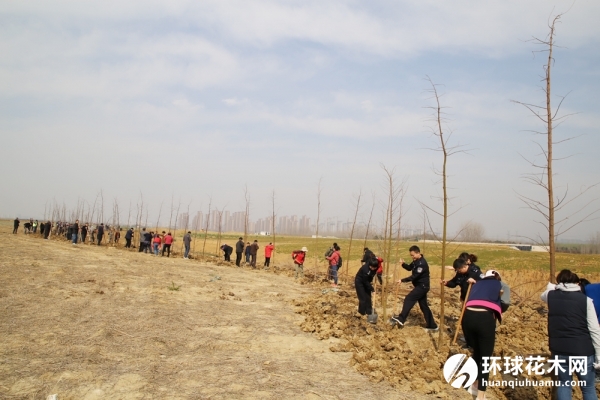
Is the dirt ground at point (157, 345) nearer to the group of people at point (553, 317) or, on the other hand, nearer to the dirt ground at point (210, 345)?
the dirt ground at point (210, 345)

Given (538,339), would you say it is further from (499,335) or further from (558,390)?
(558,390)

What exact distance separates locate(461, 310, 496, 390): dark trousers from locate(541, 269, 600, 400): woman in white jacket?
0.89 meters

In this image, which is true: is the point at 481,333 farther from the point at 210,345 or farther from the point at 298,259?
the point at 298,259

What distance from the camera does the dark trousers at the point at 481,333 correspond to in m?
5.36

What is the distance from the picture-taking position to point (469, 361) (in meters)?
5.66

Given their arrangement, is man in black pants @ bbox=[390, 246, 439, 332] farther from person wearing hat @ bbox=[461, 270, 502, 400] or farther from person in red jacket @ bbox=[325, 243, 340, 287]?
person in red jacket @ bbox=[325, 243, 340, 287]

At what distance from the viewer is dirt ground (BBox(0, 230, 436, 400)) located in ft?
17.7

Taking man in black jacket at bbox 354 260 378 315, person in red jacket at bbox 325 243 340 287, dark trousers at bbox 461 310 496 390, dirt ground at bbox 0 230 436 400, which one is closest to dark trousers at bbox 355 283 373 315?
man in black jacket at bbox 354 260 378 315

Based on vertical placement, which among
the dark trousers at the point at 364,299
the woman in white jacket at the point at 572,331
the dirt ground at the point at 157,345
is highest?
the woman in white jacket at the point at 572,331

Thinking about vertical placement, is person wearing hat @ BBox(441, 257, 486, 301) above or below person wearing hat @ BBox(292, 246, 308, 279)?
above

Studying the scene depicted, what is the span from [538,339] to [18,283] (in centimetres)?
1269

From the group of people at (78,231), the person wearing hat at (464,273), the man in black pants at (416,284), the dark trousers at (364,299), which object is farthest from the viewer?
the group of people at (78,231)

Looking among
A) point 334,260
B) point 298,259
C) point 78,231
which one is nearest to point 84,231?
point 78,231

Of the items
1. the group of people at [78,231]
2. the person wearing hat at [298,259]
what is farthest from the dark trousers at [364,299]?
the group of people at [78,231]
